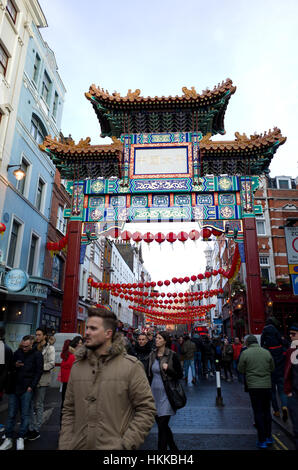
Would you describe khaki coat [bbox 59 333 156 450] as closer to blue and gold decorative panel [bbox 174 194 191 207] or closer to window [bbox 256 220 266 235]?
blue and gold decorative panel [bbox 174 194 191 207]

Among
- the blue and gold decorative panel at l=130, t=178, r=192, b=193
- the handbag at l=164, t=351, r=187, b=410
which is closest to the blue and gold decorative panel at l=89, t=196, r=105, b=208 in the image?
the blue and gold decorative panel at l=130, t=178, r=192, b=193

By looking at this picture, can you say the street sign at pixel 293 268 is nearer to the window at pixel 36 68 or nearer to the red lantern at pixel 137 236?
the red lantern at pixel 137 236

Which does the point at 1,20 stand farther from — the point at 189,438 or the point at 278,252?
the point at 278,252

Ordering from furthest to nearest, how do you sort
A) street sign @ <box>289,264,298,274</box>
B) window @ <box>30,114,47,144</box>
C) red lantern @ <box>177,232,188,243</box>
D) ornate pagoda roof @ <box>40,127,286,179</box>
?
window @ <box>30,114,47,144</box> → red lantern @ <box>177,232,188,243</box> → ornate pagoda roof @ <box>40,127,286,179</box> → street sign @ <box>289,264,298,274</box>

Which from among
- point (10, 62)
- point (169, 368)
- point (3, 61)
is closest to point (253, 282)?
point (169, 368)

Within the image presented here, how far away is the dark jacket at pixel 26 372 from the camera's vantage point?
586 cm

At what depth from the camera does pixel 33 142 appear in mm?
18328

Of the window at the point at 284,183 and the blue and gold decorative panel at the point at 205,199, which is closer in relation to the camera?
the blue and gold decorative panel at the point at 205,199

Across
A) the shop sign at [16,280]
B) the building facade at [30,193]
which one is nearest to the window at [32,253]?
the building facade at [30,193]

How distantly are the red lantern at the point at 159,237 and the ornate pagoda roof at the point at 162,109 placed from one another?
4.81 m

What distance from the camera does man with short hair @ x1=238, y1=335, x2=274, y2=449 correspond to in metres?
5.39

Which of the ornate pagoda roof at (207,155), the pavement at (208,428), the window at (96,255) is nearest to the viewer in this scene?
the pavement at (208,428)

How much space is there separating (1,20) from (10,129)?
5.04 metres

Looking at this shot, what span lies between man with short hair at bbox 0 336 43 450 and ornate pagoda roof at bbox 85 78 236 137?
36.1 ft
